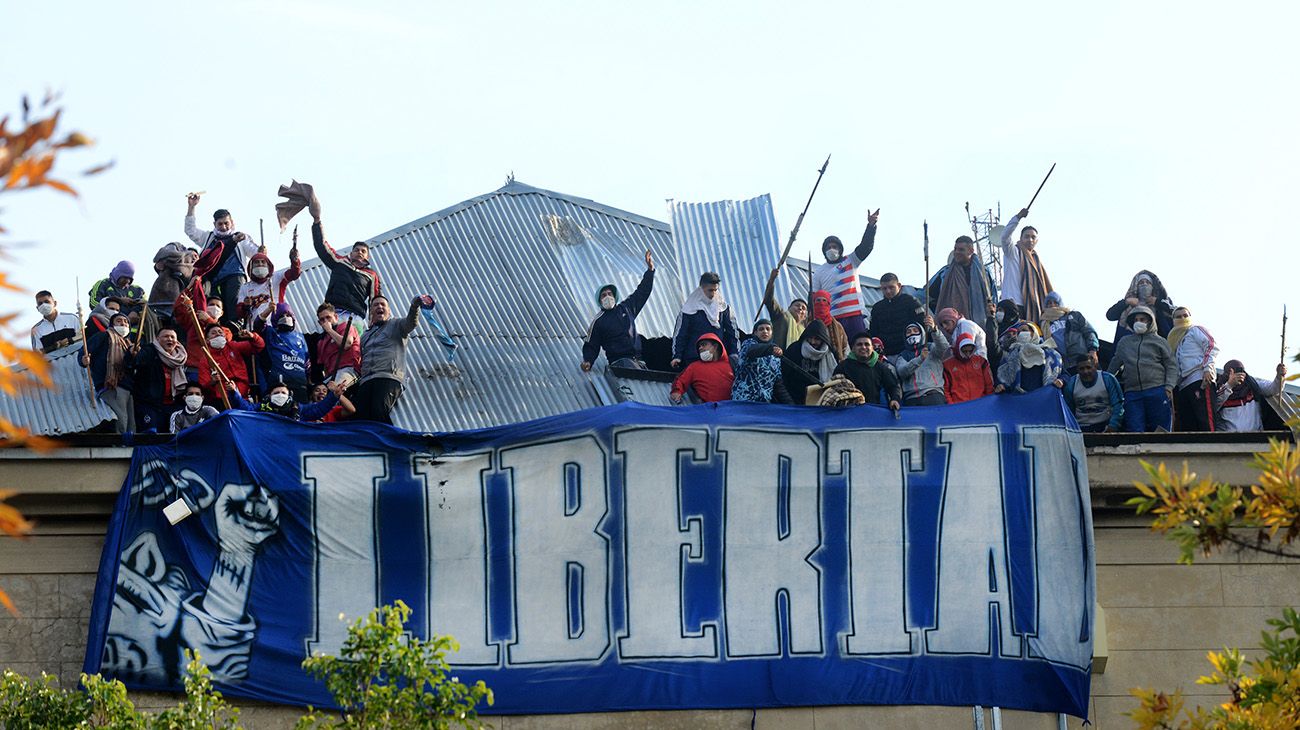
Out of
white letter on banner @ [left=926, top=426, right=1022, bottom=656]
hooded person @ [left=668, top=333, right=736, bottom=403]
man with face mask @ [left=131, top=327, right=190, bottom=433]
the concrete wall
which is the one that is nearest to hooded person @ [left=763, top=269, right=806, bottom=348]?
hooded person @ [left=668, top=333, right=736, bottom=403]

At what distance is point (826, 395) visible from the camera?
1745cm

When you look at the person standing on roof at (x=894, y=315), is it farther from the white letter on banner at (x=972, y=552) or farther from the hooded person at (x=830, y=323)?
the white letter on banner at (x=972, y=552)

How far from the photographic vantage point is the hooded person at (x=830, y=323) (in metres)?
19.3

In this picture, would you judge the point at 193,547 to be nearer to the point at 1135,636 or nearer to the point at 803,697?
the point at 803,697

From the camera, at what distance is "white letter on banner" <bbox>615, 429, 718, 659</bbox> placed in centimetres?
1677

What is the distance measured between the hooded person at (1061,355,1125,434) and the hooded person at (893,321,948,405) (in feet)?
4.16

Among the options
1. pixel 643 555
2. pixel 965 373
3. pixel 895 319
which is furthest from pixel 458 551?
pixel 895 319

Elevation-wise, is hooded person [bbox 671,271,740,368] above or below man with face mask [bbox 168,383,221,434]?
above

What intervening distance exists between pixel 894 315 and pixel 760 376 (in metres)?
2.17

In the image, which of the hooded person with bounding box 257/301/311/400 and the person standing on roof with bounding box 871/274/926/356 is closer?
the hooded person with bounding box 257/301/311/400

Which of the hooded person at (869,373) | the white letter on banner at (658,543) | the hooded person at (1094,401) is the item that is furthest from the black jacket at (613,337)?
the hooded person at (1094,401)

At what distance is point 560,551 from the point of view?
16.8 m

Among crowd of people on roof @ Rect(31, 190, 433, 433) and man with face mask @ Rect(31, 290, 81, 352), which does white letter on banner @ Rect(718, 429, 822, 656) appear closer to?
crowd of people on roof @ Rect(31, 190, 433, 433)

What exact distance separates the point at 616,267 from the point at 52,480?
26.2 feet
